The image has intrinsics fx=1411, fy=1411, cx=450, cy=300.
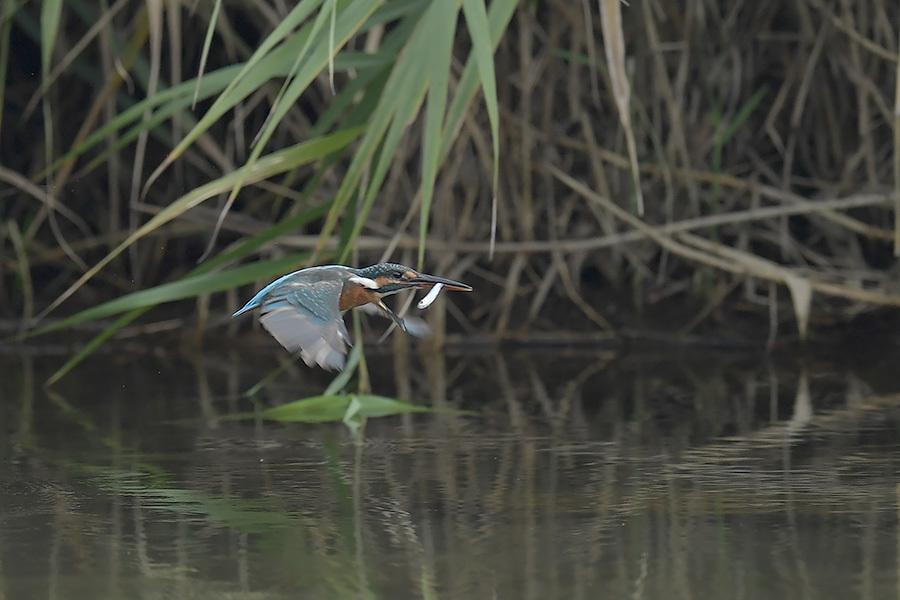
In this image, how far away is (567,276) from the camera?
145 inches

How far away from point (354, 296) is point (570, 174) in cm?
198

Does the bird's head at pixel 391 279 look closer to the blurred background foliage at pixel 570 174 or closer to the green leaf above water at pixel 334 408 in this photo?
the green leaf above water at pixel 334 408

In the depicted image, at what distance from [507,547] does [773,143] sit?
103 inches

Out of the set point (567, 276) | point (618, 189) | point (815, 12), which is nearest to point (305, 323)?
point (567, 276)

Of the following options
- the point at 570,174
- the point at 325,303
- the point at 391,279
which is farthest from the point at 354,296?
the point at 570,174

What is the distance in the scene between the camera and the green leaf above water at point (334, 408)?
8.59 feet

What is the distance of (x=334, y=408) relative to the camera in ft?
8.73

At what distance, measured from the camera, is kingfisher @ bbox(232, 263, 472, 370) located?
178 centimetres

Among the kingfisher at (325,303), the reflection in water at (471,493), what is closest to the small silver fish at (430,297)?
the kingfisher at (325,303)

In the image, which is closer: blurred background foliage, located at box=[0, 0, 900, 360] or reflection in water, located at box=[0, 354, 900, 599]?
reflection in water, located at box=[0, 354, 900, 599]

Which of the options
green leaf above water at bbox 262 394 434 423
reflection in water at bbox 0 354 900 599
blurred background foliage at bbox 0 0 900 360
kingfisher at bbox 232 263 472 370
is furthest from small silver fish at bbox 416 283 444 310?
blurred background foliage at bbox 0 0 900 360

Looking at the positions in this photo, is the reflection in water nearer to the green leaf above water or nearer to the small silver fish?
the green leaf above water

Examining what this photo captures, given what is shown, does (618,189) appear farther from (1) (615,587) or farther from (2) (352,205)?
(1) (615,587)

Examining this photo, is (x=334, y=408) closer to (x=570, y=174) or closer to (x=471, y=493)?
(x=471, y=493)
